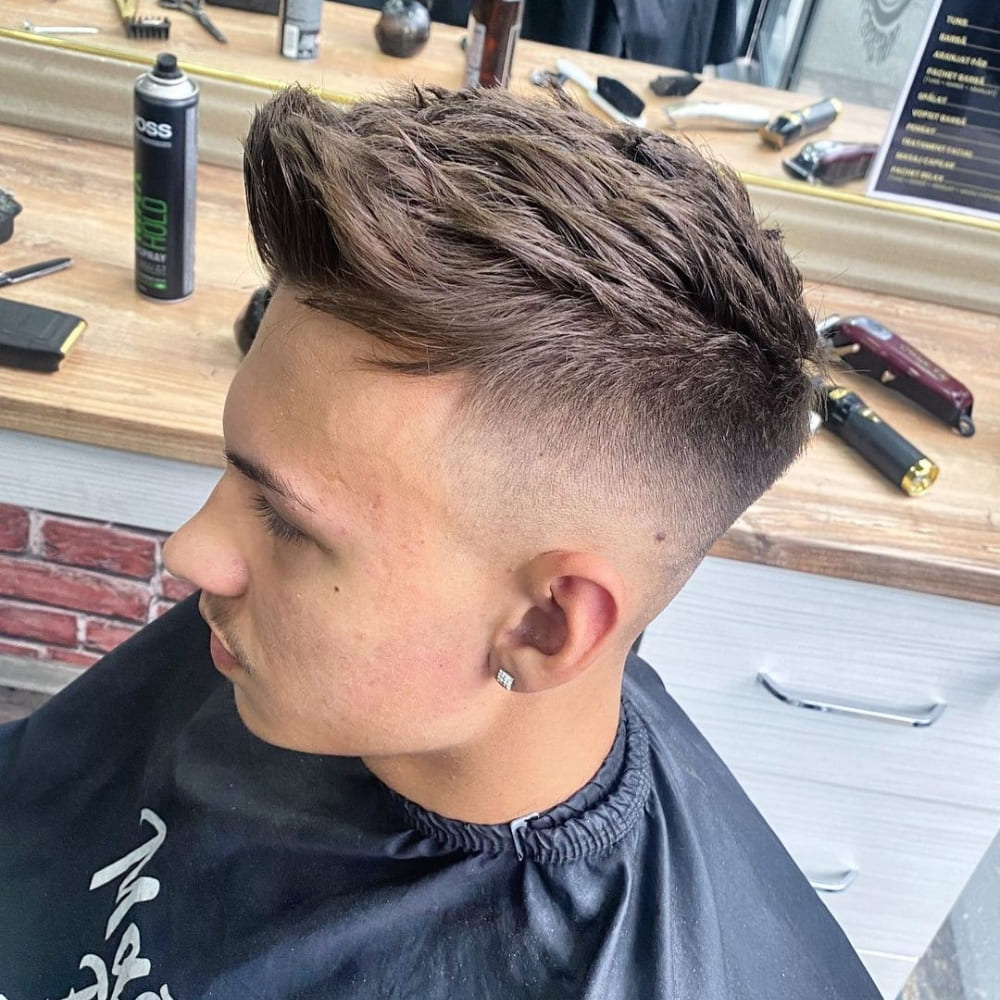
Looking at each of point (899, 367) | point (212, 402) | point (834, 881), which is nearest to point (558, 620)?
point (212, 402)

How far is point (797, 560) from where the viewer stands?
136 cm

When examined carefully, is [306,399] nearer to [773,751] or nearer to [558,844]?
[558,844]

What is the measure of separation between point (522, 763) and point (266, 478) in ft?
1.21

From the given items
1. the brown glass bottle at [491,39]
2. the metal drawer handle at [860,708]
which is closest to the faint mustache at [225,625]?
the metal drawer handle at [860,708]

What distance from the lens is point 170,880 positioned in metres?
1.14

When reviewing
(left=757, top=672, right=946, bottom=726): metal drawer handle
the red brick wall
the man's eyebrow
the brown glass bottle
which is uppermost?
the brown glass bottle

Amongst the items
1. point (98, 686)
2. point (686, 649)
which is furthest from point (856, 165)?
point (98, 686)

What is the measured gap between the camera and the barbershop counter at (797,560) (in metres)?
1.36

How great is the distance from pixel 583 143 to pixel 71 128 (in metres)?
1.37

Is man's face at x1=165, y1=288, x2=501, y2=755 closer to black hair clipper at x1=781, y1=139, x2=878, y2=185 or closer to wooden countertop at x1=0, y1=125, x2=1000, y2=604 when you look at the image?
wooden countertop at x1=0, y1=125, x2=1000, y2=604

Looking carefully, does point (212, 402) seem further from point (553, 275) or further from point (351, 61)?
point (351, 61)

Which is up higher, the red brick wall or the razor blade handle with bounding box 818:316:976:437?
the razor blade handle with bounding box 818:316:976:437

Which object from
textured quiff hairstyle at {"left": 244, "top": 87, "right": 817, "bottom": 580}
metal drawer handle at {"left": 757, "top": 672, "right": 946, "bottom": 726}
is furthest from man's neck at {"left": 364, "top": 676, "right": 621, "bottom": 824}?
metal drawer handle at {"left": 757, "top": 672, "right": 946, "bottom": 726}

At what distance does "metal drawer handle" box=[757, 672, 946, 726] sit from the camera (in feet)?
4.96
